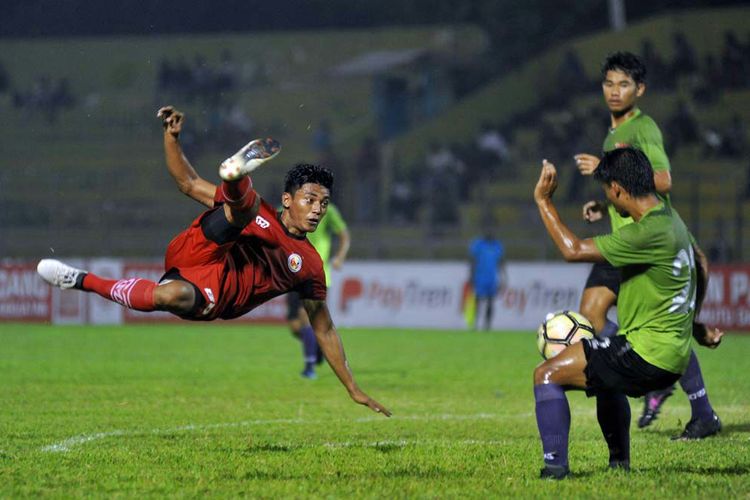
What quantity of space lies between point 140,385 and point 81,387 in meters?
0.64

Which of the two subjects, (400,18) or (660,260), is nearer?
(660,260)

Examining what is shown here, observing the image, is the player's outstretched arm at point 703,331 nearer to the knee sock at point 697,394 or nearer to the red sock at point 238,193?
the knee sock at point 697,394

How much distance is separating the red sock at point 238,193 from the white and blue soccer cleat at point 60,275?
1.21 metres

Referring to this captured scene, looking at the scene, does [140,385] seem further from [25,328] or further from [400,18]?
[400,18]

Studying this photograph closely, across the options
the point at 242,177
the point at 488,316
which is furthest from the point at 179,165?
the point at 488,316

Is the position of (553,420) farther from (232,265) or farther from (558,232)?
(232,265)

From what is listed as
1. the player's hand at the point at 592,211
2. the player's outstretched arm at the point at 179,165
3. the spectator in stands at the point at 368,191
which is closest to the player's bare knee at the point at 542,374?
the player's hand at the point at 592,211

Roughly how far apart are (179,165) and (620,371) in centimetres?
313

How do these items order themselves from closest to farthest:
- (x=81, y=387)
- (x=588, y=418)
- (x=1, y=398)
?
(x=588, y=418) → (x=1, y=398) → (x=81, y=387)

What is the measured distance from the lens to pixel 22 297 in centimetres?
2553

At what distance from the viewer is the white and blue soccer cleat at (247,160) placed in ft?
21.8

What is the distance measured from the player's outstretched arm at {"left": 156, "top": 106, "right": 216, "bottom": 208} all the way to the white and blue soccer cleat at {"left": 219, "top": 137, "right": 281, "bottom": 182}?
999mm

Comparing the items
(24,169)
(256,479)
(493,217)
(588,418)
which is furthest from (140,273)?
(256,479)

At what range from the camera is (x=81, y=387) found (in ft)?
41.6
